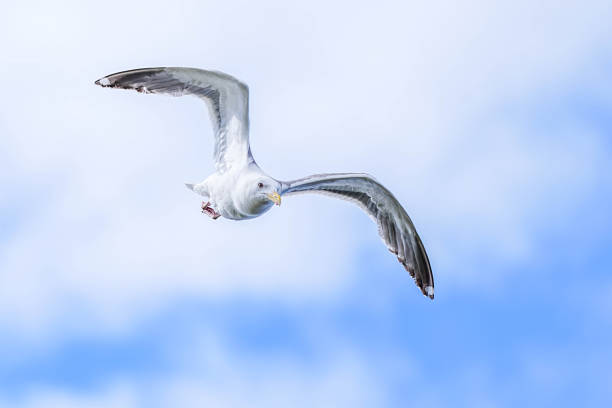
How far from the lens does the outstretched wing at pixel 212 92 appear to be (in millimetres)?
23177

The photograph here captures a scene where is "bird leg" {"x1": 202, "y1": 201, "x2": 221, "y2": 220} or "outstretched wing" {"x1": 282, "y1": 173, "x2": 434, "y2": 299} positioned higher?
"outstretched wing" {"x1": 282, "y1": 173, "x2": 434, "y2": 299}

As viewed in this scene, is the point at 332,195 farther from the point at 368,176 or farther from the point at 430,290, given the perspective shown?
the point at 430,290

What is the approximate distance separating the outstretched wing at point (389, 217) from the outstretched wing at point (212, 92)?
1.71m

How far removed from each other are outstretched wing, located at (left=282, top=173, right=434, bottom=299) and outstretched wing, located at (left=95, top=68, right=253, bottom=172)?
1.71 metres

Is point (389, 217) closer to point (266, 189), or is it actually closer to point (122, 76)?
point (266, 189)

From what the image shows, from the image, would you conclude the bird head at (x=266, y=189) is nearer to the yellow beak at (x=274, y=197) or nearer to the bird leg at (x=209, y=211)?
the yellow beak at (x=274, y=197)

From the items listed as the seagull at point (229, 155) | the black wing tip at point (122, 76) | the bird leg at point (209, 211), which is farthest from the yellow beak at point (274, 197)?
the black wing tip at point (122, 76)

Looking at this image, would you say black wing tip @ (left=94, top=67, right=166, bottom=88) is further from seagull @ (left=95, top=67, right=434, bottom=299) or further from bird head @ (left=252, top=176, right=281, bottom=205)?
bird head @ (left=252, top=176, right=281, bottom=205)

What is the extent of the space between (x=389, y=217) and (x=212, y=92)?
5.54 m

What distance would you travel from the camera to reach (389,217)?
25578 millimetres

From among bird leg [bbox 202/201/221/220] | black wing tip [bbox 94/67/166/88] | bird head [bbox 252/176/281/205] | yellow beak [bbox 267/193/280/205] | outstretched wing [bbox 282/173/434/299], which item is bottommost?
yellow beak [bbox 267/193/280/205]

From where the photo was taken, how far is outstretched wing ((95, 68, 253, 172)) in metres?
23.2

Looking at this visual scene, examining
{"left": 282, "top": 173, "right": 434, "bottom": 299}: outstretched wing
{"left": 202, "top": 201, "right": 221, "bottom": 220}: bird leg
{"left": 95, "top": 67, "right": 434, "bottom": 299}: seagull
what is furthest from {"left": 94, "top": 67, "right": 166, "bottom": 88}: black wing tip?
{"left": 282, "top": 173, "right": 434, "bottom": 299}: outstretched wing

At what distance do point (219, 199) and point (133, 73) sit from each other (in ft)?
11.3
